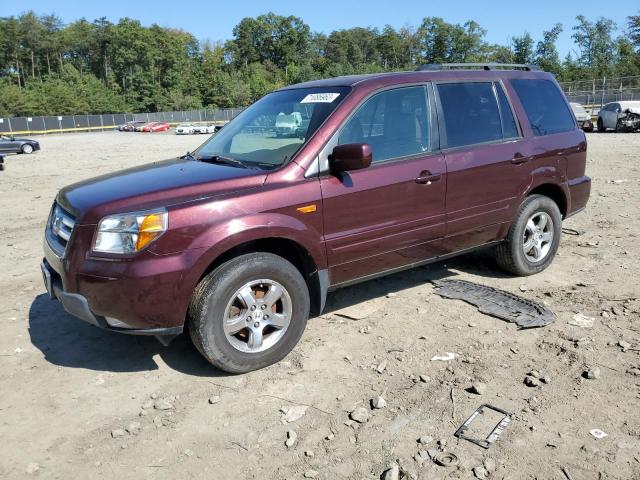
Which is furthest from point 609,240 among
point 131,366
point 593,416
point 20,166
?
point 20,166

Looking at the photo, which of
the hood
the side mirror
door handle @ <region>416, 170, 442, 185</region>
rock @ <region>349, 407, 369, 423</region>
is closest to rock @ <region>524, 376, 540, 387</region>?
rock @ <region>349, 407, 369, 423</region>

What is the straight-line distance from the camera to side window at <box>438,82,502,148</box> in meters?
4.70

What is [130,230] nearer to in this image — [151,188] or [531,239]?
[151,188]

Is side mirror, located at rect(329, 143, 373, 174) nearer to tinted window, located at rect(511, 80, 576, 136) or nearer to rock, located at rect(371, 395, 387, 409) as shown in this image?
rock, located at rect(371, 395, 387, 409)

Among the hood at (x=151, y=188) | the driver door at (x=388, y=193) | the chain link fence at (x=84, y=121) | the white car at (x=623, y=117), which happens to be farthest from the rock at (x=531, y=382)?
the chain link fence at (x=84, y=121)

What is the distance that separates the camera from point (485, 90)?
5055 millimetres

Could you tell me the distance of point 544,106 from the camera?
5.52 m

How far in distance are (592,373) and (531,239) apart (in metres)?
2.06

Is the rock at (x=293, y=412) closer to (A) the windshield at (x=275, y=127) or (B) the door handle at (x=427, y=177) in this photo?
(A) the windshield at (x=275, y=127)

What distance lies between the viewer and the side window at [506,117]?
5102 millimetres

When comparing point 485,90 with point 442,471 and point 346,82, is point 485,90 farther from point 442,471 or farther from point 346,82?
point 442,471

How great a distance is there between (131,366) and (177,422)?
87cm

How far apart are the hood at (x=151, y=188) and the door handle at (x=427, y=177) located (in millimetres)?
1304

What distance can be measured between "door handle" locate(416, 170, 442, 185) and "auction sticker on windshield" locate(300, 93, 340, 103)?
35.4 inches
